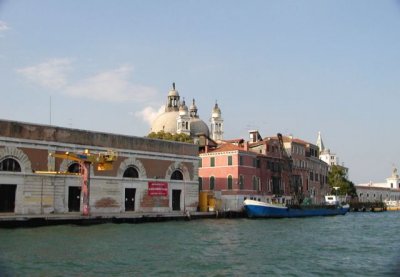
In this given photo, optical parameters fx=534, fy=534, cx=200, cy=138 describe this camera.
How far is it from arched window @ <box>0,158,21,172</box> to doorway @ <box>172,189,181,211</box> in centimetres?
1324

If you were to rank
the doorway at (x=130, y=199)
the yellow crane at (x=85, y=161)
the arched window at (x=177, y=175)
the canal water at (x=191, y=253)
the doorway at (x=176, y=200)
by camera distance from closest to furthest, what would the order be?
the canal water at (x=191, y=253), the yellow crane at (x=85, y=161), the doorway at (x=130, y=199), the doorway at (x=176, y=200), the arched window at (x=177, y=175)

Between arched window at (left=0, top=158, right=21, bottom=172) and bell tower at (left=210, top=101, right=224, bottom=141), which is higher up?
bell tower at (left=210, top=101, right=224, bottom=141)

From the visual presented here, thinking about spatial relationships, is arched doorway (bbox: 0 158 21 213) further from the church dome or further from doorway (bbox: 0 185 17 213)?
the church dome

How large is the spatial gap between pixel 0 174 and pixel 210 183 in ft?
75.5

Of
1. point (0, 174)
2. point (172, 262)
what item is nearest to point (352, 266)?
point (172, 262)

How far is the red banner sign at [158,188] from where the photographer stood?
39.2 meters

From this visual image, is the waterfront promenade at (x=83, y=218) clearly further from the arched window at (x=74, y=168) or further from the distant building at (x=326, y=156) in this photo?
the distant building at (x=326, y=156)

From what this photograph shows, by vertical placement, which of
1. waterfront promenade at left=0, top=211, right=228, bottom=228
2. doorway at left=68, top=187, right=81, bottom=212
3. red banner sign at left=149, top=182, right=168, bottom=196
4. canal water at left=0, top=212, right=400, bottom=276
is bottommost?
canal water at left=0, top=212, right=400, bottom=276

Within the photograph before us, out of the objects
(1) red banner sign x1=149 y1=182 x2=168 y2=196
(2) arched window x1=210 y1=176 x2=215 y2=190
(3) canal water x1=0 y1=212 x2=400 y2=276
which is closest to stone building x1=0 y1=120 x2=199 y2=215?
(1) red banner sign x1=149 y1=182 x2=168 y2=196

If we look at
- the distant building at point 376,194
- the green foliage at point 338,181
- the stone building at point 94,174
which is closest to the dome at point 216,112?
the green foliage at point 338,181

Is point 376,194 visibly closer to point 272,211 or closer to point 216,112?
point 216,112

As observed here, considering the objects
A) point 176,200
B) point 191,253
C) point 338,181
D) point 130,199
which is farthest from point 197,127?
point 191,253

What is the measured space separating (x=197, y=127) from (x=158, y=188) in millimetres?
36519

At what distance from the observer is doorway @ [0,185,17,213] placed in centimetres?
3102
